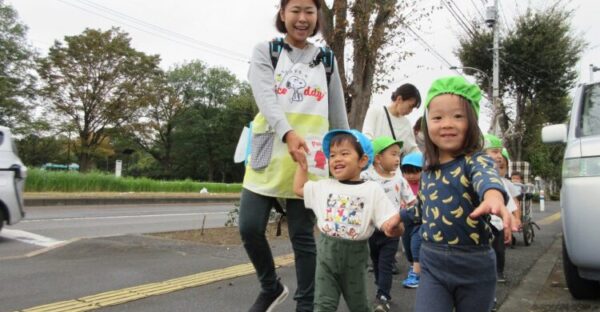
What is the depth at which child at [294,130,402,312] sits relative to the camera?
2680 millimetres

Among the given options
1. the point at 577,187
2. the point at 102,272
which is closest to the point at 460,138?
the point at 577,187

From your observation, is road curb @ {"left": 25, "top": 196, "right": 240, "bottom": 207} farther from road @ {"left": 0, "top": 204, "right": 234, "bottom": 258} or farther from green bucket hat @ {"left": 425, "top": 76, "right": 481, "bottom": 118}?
green bucket hat @ {"left": 425, "top": 76, "right": 481, "bottom": 118}

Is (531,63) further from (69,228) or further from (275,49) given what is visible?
(275,49)

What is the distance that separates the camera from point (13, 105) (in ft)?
105


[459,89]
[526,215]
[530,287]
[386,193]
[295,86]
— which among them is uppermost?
[295,86]

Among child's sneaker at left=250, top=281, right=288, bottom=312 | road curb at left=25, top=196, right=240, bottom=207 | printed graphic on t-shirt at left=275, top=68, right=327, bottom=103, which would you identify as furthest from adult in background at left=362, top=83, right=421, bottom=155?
road curb at left=25, top=196, right=240, bottom=207

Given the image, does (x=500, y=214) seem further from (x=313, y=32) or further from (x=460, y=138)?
(x=313, y=32)

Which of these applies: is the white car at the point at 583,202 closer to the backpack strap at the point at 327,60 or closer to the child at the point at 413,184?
the child at the point at 413,184

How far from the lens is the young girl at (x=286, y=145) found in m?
2.94

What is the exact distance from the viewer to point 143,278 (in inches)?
177

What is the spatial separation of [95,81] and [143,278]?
108ft

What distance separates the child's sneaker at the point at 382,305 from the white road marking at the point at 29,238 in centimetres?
574

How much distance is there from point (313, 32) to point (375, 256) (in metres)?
1.93

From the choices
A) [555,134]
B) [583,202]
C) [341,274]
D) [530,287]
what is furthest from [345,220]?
[530,287]
